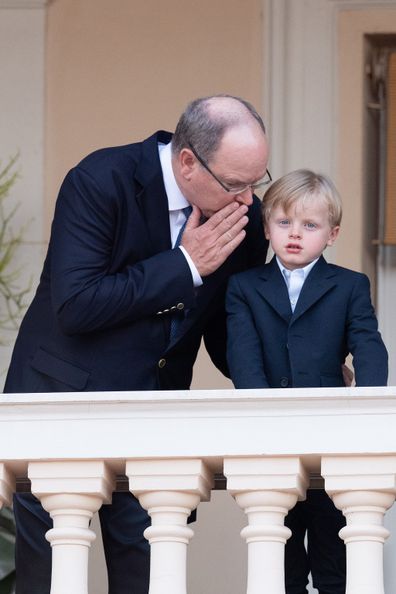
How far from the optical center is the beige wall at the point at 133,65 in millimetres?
5805

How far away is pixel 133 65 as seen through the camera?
19.2ft

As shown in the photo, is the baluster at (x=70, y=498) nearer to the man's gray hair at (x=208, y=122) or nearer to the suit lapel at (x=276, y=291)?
the suit lapel at (x=276, y=291)

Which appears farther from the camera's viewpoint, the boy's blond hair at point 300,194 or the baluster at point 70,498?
the boy's blond hair at point 300,194

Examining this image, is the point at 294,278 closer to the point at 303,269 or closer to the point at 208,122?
the point at 303,269

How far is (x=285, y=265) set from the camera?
4.16 m

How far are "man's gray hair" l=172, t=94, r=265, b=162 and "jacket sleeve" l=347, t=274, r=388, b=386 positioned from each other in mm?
442

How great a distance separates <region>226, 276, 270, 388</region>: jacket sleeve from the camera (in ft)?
13.1

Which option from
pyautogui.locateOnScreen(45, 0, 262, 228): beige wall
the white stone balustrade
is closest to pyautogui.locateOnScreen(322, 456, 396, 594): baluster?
the white stone balustrade

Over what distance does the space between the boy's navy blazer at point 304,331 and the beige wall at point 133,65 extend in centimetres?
175

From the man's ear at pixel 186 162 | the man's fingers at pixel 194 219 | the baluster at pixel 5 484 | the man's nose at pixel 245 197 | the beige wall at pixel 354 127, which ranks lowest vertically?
the baluster at pixel 5 484

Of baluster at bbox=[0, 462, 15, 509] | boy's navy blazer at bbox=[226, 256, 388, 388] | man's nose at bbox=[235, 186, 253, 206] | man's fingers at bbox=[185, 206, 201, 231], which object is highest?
man's nose at bbox=[235, 186, 253, 206]

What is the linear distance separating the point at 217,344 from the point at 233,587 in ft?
4.70

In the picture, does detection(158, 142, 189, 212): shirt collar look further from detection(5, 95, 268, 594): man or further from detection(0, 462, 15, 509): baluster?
detection(0, 462, 15, 509): baluster

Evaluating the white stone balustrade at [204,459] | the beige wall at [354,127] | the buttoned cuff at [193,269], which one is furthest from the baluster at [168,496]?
the beige wall at [354,127]
